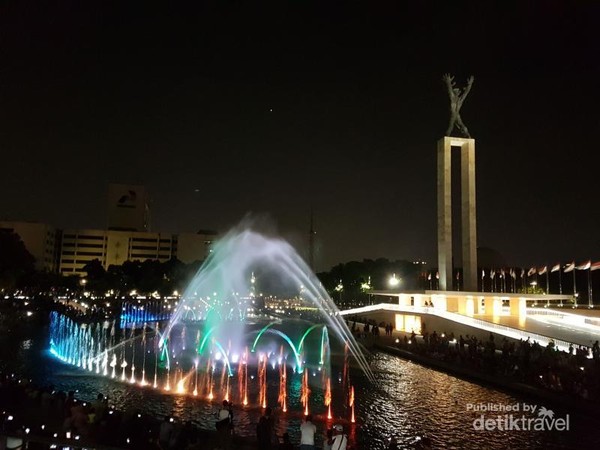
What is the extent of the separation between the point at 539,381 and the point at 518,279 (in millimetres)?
91321

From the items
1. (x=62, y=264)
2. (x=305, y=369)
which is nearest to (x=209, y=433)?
(x=305, y=369)

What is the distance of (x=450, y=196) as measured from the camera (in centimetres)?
5206

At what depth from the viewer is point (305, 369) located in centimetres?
2803

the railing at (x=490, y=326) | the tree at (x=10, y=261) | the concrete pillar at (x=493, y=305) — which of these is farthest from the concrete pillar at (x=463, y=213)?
the tree at (x=10, y=261)

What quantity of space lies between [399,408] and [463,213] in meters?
36.4

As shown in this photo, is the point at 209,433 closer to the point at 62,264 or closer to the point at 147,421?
the point at 147,421

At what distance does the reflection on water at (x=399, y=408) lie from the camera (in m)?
16.1

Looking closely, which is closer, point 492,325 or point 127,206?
point 492,325

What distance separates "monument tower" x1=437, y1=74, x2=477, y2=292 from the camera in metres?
52.0

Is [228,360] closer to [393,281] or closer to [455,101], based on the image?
[455,101]

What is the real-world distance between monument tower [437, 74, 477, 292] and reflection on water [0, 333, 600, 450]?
25.3m

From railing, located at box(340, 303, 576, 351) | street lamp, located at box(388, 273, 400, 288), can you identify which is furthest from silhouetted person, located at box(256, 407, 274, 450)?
street lamp, located at box(388, 273, 400, 288)

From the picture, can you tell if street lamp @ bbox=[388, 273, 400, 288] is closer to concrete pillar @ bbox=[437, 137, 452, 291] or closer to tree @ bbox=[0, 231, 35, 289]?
concrete pillar @ bbox=[437, 137, 452, 291]

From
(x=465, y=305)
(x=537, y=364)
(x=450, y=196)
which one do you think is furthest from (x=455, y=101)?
(x=537, y=364)
